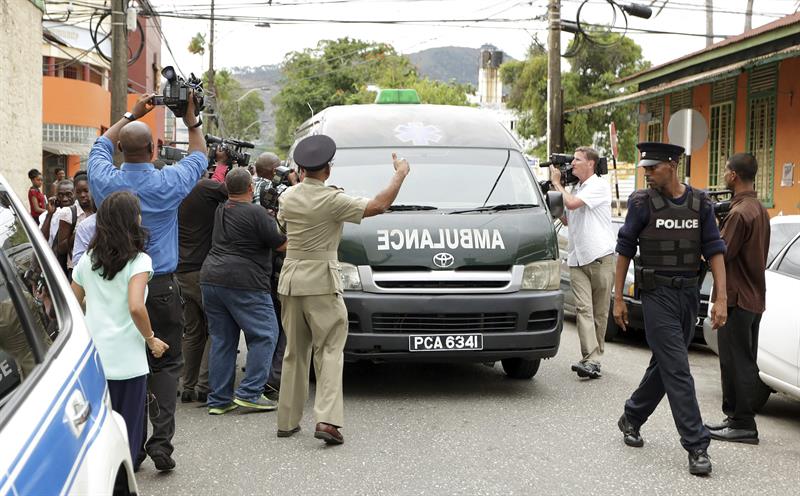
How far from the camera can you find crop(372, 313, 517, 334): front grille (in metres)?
6.80

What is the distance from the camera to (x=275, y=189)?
755 centimetres

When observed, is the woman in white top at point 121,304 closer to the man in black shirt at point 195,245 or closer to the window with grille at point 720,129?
the man in black shirt at point 195,245

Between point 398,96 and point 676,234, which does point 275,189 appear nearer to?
point 398,96

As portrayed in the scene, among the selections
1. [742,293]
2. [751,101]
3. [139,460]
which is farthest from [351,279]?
[751,101]

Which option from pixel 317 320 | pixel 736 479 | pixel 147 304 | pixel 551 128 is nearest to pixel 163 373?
pixel 147 304

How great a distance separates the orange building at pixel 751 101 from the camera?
58.0ft

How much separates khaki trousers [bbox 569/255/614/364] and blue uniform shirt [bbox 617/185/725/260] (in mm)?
2359

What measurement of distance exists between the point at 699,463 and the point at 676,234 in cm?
129

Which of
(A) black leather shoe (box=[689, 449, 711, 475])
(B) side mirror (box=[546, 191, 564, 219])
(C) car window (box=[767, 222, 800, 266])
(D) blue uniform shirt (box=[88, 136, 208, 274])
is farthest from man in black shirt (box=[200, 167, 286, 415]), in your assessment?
(C) car window (box=[767, 222, 800, 266])

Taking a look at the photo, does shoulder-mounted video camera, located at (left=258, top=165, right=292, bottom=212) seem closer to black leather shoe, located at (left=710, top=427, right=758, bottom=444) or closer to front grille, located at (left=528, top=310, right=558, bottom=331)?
front grille, located at (left=528, top=310, right=558, bottom=331)

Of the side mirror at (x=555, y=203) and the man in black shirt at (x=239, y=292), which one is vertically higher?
the side mirror at (x=555, y=203)

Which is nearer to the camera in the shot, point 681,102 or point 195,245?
point 195,245

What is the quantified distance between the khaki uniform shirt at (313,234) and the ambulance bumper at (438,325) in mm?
1002

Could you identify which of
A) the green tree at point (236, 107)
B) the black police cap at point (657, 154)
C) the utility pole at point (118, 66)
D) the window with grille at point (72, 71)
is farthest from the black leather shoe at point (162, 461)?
the green tree at point (236, 107)
